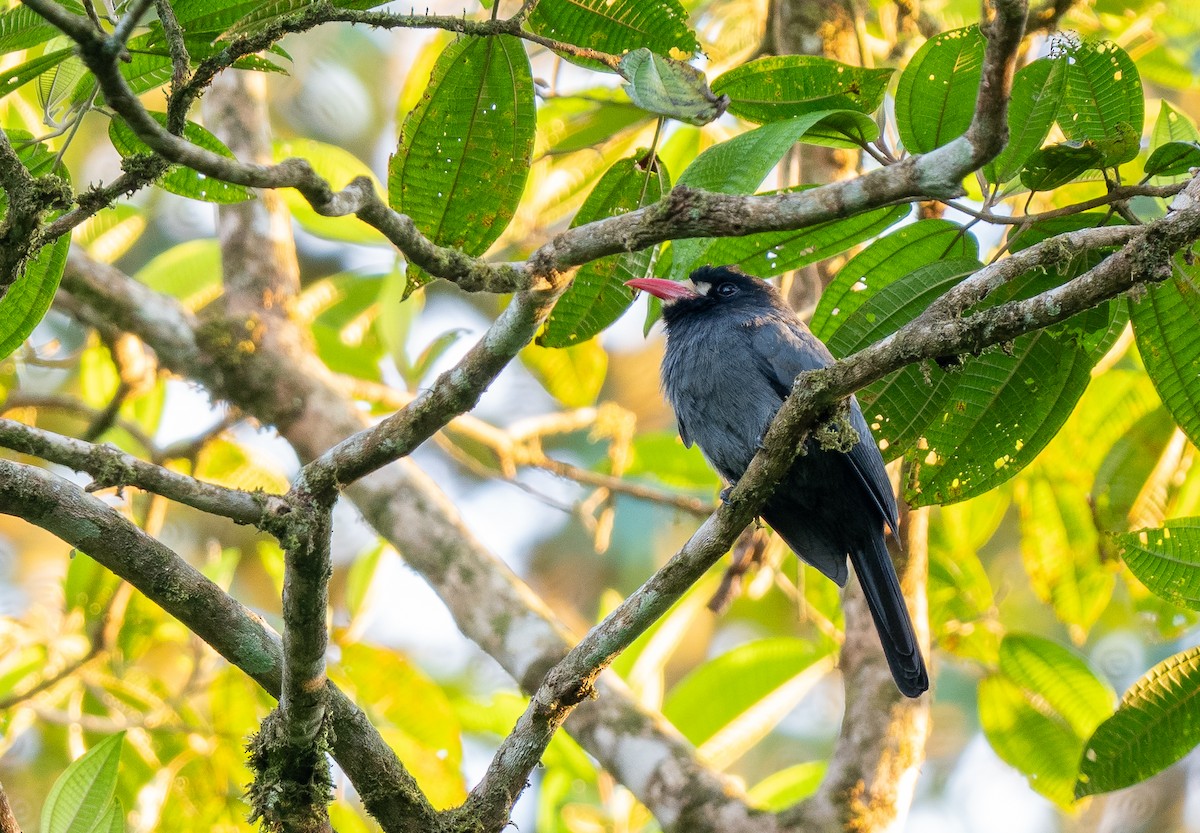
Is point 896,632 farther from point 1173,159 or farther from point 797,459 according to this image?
point 1173,159

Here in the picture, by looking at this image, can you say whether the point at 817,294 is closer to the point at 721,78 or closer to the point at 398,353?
the point at 398,353

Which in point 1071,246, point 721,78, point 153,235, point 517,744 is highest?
point 153,235

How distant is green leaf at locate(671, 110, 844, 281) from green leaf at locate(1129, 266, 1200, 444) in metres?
0.96

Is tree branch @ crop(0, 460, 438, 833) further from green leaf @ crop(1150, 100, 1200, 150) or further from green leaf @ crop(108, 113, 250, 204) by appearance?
green leaf @ crop(1150, 100, 1200, 150)

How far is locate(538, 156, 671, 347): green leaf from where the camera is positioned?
2975mm

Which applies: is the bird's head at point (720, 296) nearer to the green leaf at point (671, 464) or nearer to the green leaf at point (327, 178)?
the green leaf at point (671, 464)

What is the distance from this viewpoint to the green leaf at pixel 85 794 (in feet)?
9.93

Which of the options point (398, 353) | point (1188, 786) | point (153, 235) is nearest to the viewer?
point (398, 353)

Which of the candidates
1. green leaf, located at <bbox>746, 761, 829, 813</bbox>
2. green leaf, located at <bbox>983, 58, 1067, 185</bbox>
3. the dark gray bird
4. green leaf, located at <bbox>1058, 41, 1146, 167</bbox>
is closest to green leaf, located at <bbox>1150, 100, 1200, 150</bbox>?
green leaf, located at <bbox>1058, 41, 1146, 167</bbox>

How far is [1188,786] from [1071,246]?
6139 millimetres

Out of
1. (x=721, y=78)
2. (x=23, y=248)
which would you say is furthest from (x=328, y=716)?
(x=721, y=78)

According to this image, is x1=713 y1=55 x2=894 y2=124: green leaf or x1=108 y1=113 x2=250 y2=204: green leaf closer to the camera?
x1=108 y1=113 x2=250 y2=204: green leaf

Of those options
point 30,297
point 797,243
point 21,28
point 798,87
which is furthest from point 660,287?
point 21,28

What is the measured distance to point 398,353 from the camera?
5156mm
